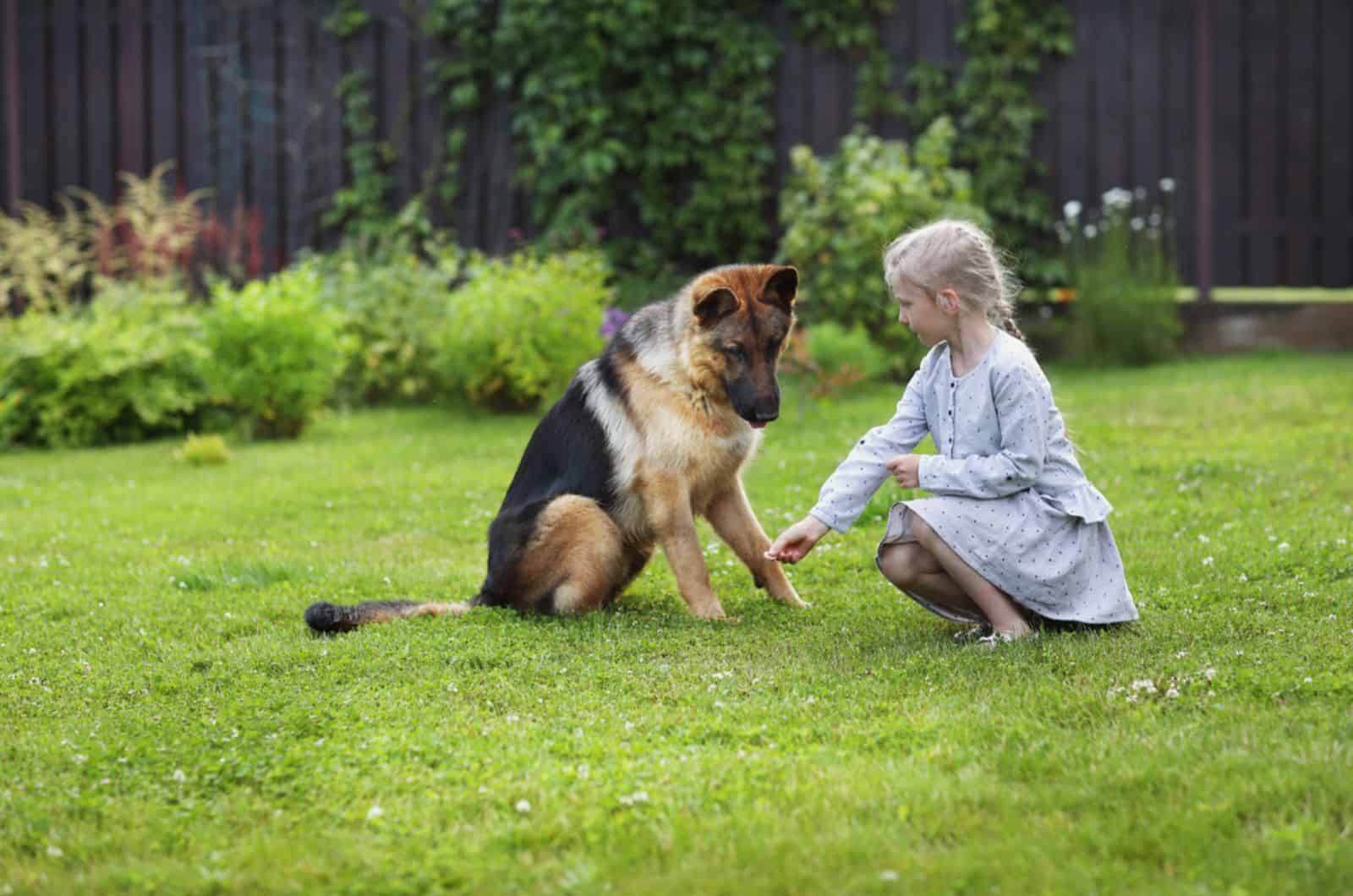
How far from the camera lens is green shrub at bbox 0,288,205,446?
10.3 metres

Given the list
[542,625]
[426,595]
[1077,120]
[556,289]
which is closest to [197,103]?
[556,289]

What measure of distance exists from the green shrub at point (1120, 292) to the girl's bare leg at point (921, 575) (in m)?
7.58

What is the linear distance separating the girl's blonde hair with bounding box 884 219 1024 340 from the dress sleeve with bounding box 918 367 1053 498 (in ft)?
0.93

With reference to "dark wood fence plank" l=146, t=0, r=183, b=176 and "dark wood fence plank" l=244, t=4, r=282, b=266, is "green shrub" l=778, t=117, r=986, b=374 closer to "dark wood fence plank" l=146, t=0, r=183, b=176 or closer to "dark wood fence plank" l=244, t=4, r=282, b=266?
"dark wood fence plank" l=244, t=4, r=282, b=266

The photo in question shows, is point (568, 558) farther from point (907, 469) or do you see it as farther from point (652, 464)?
point (907, 469)

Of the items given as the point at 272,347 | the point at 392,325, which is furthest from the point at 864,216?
the point at 272,347

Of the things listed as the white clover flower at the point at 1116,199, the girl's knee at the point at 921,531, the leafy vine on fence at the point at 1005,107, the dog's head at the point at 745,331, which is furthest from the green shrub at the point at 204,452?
the white clover flower at the point at 1116,199

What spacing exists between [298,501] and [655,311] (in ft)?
10.9

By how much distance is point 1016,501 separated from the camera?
4.59 metres

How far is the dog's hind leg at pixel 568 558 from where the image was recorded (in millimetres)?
5203

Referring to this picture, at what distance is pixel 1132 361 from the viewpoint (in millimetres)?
11812

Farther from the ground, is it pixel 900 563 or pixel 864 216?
pixel 864 216

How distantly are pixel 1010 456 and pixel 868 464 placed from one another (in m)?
0.50

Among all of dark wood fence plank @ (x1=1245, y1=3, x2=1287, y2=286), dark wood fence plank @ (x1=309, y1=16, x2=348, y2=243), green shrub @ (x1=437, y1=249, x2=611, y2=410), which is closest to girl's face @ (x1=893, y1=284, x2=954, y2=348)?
green shrub @ (x1=437, y1=249, x2=611, y2=410)
